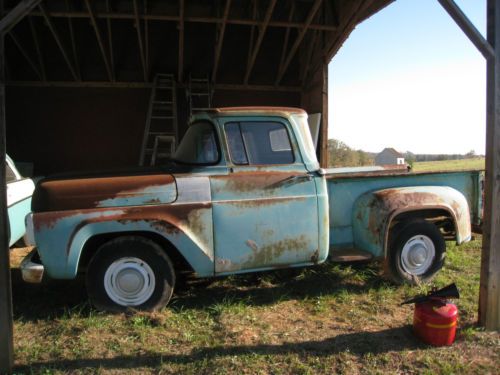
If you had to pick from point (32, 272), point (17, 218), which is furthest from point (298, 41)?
point (32, 272)

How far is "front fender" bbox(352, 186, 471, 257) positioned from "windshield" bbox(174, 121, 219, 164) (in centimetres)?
170

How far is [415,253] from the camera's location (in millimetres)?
4609

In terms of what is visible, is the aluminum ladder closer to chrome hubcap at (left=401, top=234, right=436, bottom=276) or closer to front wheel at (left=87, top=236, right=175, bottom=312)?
front wheel at (left=87, top=236, right=175, bottom=312)

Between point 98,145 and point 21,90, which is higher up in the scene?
point 21,90

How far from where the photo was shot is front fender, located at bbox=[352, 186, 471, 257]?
14.3 feet

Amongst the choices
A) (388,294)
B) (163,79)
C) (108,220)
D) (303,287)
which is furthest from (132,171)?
(163,79)

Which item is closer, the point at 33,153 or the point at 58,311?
the point at 58,311

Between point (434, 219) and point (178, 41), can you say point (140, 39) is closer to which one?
point (178, 41)

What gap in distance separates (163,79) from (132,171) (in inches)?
247

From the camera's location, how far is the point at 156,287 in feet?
12.8

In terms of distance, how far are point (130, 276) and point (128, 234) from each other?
38 cm

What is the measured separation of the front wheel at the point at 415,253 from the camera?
456 cm

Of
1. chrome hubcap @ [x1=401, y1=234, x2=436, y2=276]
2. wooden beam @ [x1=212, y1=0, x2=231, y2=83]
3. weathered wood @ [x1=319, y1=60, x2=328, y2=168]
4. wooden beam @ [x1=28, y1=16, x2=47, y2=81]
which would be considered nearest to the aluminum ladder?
wooden beam @ [x1=212, y1=0, x2=231, y2=83]

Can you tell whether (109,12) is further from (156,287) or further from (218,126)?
(156,287)
